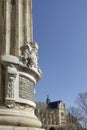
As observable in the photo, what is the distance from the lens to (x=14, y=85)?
13203mm

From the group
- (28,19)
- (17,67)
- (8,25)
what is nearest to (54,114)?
(28,19)

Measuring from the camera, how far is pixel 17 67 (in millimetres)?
13648

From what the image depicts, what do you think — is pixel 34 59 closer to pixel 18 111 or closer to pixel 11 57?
pixel 11 57

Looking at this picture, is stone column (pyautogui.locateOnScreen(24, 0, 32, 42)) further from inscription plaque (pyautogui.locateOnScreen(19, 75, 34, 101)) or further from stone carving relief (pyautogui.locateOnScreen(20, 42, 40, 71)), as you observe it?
inscription plaque (pyautogui.locateOnScreen(19, 75, 34, 101))

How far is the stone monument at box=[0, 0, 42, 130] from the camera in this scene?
42.0ft

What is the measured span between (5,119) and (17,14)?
16.0ft

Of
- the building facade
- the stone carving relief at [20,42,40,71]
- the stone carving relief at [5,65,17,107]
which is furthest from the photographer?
the building facade

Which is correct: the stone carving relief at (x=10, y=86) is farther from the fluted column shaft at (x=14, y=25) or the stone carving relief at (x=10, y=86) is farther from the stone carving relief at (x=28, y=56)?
the fluted column shaft at (x=14, y=25)

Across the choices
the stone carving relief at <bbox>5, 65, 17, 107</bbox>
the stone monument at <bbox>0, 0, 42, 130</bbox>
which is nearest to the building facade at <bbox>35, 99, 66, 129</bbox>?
the stone monument at <bbox>0, 0, 42, 130</bbox>

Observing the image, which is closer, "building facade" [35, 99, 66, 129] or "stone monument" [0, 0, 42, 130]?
"stone monument" [0, 0, 42, 130]

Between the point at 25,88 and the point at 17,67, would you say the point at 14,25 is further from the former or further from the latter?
the point at 25,88

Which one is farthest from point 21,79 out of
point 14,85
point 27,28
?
point 27,28

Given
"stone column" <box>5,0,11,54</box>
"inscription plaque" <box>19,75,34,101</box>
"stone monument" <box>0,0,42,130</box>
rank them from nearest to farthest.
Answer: "stone monument" <box>0,0,42,130</box> < "inscription plaque" <box>19,75,34,101</box> < "stone column" <box>5,0,11,54</box>

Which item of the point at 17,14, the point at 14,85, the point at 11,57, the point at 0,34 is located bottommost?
the point at 14,85
